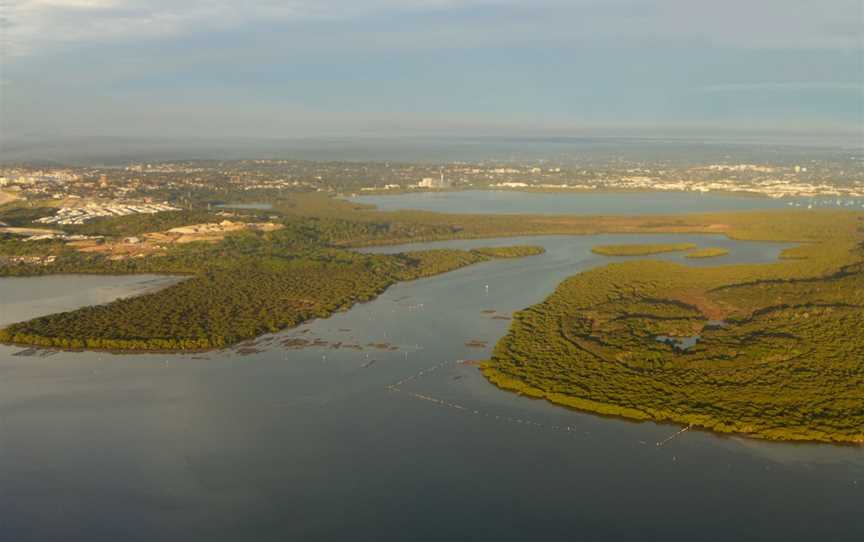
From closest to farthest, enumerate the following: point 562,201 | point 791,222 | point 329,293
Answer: point 329,293, point 791,222, point 562,201

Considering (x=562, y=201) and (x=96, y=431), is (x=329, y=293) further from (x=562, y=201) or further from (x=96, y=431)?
(x=562, y=201)

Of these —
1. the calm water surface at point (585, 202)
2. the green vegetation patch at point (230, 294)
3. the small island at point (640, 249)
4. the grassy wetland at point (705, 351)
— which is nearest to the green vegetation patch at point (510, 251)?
the green vegetation patch at point (230, 294)

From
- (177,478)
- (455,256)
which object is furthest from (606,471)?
(455,256)

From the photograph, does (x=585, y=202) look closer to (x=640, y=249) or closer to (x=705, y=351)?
(x=640, y=249)

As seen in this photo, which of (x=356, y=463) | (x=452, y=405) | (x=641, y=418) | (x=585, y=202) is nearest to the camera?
(x=356, y=463)

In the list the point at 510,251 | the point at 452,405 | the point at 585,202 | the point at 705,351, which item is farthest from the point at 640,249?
the point at 585,202

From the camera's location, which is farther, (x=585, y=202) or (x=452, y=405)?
(x=585, y=202)

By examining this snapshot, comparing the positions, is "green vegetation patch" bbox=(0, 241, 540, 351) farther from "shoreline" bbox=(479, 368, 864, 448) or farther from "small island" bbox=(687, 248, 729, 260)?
"small island" bbox=(687, 248, 729, 260)
